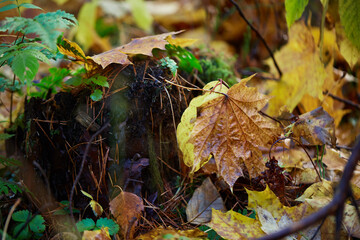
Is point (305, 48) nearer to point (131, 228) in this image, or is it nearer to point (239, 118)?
point (239, 118)

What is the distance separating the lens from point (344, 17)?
1162mm

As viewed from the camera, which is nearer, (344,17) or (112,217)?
(112,217)

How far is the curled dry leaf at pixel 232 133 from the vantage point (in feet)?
3.20

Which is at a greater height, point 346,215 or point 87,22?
point 87,22

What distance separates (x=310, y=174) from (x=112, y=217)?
83 centimetres

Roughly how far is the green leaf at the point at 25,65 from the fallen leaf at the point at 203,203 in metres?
0.73

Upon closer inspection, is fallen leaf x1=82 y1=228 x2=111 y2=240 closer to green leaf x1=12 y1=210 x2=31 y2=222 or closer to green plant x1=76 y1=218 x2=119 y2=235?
green plant x1=76 y1=218 x2=119 y2=235

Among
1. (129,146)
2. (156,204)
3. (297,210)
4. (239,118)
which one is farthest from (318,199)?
(129,146)

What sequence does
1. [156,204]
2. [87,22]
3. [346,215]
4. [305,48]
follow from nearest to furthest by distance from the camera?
[346,215], [156,204], [305,48], [87,22]

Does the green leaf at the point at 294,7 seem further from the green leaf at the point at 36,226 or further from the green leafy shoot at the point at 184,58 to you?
the green leaf at the point at 36,226

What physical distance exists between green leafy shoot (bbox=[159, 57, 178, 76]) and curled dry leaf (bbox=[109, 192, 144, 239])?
52 cm

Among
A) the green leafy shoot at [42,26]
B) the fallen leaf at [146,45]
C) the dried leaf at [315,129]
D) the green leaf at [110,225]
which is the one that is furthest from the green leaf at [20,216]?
the dried leaf at [315,129]

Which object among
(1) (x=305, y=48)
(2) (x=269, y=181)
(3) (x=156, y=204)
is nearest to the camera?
(2) (x=269, y=181)

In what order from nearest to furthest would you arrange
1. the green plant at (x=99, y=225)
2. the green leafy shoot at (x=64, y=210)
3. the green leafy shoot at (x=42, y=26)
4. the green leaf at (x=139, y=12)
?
the green leafy shoot at (x=42, y=26)
the green plant at (x=99, y=225)
the green leafy shoot at (x=64, y=210)
the green leaf at (x=139, y=12)
